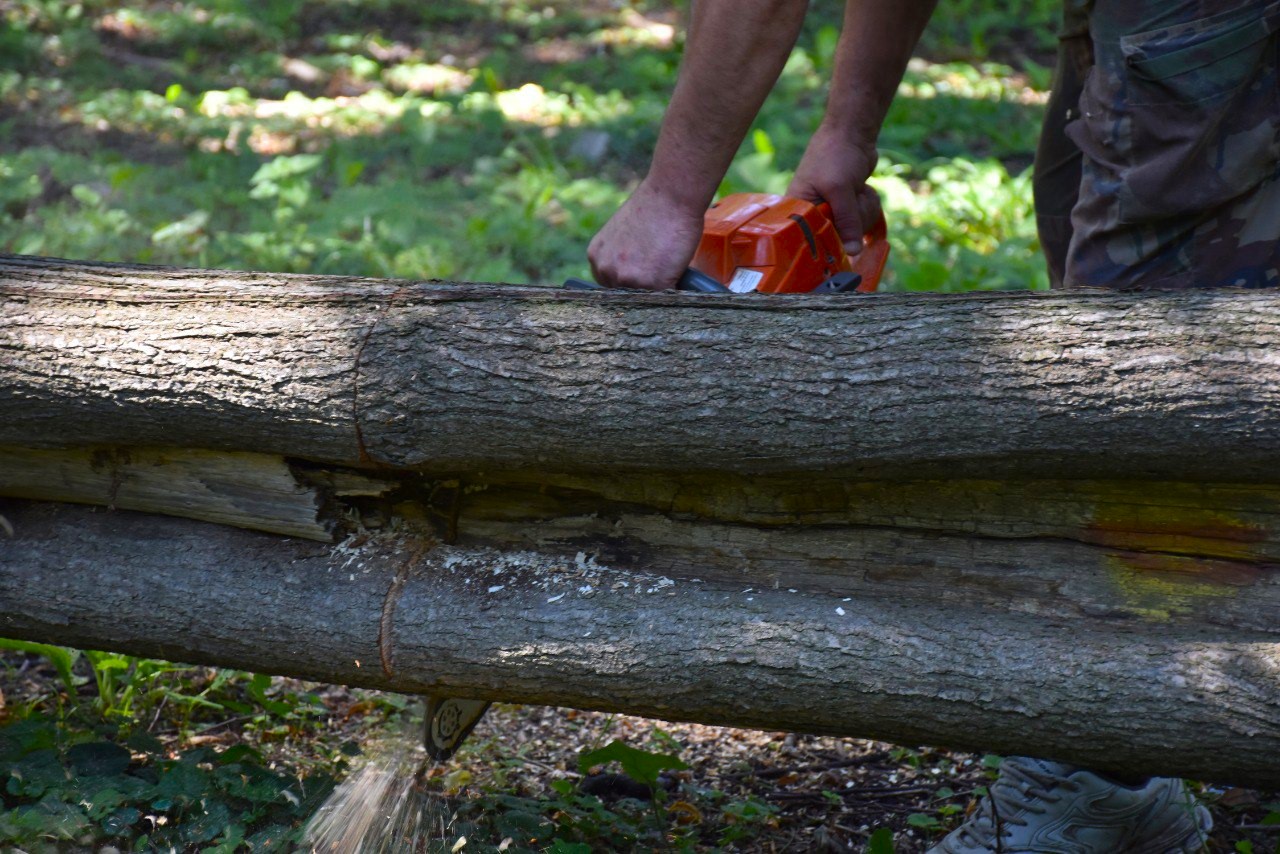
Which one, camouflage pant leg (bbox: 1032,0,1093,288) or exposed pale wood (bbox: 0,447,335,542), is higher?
camouflage pant leg (bbox: 1032,0,1093,288)

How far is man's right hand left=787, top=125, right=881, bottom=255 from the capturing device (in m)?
3.04

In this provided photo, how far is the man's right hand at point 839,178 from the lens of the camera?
3.04 metres

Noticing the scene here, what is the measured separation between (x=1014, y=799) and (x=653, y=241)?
1493mm

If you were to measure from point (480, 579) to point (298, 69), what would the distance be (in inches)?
304

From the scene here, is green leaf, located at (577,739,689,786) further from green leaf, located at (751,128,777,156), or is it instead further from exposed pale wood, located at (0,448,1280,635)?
green leaf, located at (751,128,777,156)

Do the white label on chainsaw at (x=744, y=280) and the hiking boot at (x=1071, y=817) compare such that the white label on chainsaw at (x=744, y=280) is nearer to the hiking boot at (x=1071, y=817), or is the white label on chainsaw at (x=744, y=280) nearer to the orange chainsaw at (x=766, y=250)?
the orange chainsaw at (x=766, y=250)

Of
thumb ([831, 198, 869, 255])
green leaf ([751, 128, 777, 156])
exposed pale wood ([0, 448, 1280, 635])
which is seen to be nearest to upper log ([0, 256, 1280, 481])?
exposed pale wood ([0, 448, 1280, 635])

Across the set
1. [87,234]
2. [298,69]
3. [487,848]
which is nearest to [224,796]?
[487,848]

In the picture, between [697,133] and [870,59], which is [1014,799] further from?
[870,59]

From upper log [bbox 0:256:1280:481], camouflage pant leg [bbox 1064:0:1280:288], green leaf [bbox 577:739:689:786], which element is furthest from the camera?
green leaf [bbox 577:739:689:786]

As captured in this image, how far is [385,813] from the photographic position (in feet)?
8.66

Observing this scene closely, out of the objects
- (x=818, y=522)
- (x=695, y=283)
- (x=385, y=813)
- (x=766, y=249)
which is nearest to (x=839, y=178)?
(x=766, y=249)

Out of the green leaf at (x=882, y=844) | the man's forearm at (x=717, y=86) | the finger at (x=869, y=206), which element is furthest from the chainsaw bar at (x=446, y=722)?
the finger at (x=869, y=206)

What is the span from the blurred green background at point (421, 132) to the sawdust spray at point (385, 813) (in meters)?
2.75
